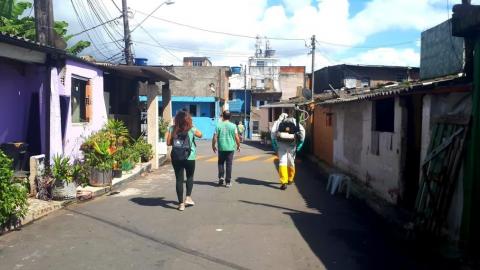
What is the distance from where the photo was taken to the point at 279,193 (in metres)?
10.8

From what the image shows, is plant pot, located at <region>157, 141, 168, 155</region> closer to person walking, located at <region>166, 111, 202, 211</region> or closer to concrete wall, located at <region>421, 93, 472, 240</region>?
person walking, located at <region>166, 111, 202, 211</region>

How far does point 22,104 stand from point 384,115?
7.71 metres

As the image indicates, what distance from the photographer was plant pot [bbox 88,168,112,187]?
10.5m

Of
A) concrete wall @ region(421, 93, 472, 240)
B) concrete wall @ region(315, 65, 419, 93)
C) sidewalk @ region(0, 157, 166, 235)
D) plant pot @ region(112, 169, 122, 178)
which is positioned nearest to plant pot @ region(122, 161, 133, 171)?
sidewalk @ region(0, 157, 166, 235)

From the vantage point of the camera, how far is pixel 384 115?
1029cm

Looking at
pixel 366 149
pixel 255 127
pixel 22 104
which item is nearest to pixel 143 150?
pixel 22 104

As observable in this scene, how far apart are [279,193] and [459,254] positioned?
218 inches

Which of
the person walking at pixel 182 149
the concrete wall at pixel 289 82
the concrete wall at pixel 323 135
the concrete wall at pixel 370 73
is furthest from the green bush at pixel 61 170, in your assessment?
the concrete wall at pixel 289 82

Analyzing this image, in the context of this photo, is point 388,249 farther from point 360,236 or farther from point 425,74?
point 425,74

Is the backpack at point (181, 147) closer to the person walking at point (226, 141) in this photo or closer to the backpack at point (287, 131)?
the person walking at point (226, 141)

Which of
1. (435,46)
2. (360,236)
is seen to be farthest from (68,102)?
(435,46)

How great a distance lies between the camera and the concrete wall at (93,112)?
11.0 m

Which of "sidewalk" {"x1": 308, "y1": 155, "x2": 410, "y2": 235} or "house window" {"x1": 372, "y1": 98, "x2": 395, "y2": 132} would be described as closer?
"sidewalk" {"x1": 308, "y1": 155, "x2": 410, "y2": 235}

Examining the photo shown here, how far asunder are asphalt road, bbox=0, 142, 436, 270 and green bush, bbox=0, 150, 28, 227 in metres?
0.27
